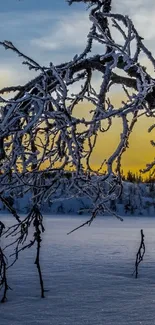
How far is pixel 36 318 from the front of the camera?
3.25 meters

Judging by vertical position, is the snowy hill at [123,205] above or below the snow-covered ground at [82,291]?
above

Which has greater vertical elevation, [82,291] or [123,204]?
[123,204]

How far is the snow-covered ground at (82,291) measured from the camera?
10.8 feet

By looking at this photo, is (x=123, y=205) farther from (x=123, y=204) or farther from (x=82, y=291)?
(x=82, y=291)

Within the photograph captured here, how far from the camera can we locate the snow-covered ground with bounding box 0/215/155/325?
3.29 m

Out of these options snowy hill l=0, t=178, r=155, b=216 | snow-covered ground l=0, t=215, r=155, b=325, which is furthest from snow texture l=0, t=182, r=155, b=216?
snow-covered ground l=0, t=215, r=155, b=325

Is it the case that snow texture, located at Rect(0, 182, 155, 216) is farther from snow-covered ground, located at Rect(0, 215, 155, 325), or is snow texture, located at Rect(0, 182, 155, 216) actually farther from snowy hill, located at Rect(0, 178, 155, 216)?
snow-covered ground, located at Rect(0, 215, 155, 325)

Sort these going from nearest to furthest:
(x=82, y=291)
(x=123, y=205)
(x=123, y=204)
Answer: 1. (x=82, y=291)
2. (x=123, y=204)
3. (x=123, y=205)

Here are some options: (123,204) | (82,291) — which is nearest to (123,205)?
(123,204)

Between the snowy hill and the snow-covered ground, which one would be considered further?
the snowy hill

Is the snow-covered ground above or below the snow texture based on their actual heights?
below

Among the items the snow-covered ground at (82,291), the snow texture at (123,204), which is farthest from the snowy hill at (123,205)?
the snow-covered ground at (82,291)

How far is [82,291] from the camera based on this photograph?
13.7 feet

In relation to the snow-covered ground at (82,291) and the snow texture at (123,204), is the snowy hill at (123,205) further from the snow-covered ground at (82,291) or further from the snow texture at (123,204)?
the snow-covered ground at (82,291)
